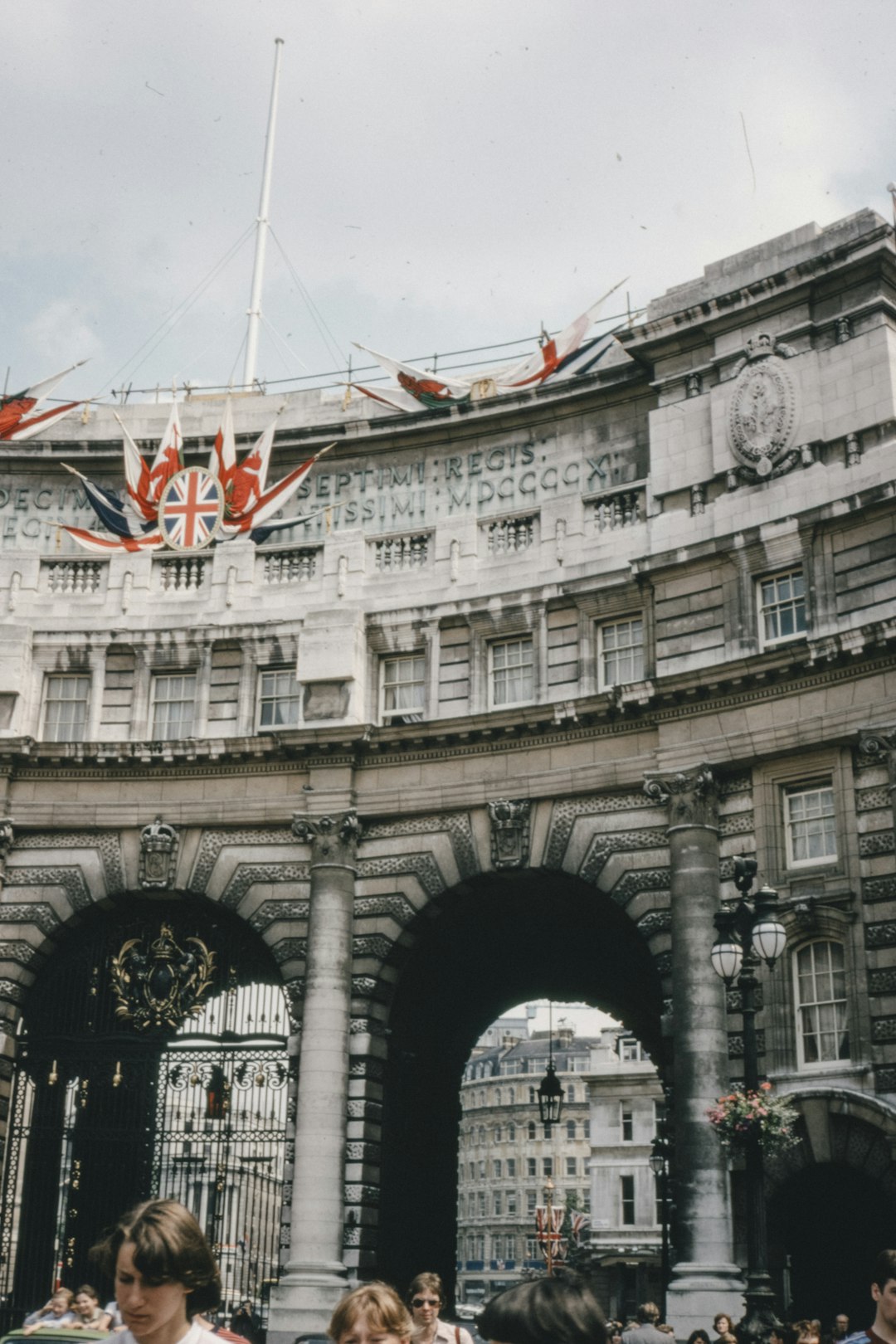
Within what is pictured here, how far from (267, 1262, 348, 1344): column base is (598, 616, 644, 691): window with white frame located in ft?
43.5

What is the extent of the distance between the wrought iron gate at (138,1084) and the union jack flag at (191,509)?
352 inches

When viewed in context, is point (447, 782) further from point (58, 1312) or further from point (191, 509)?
point (58, 1312)

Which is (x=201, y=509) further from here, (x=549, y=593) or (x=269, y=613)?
(x=549, y=593)

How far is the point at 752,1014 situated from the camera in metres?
20.8

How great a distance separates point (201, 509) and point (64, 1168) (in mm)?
15816

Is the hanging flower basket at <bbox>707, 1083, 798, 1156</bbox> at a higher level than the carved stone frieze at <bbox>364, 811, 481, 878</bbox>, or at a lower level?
lower

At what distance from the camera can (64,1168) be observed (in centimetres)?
3422

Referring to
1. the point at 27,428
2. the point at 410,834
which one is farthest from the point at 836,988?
the point at 27,428

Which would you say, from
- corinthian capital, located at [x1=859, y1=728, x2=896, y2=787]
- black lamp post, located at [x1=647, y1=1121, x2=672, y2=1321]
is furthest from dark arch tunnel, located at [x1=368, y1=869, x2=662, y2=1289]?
corinthian capital, located at [x1=859, y1=728, x2=896, y2=787]

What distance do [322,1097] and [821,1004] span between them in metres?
10.5

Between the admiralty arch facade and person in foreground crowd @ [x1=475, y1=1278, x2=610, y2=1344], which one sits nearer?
person in foreground crowd @ [x1=475, y1=1278, x2=610, y2=1344]

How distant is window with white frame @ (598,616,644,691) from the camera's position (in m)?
32.3

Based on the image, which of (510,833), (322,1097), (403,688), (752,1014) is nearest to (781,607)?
(510,833)

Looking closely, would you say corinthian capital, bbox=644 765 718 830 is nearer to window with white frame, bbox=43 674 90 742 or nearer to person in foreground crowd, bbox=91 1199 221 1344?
window with white frame, bbox=43 674 90 742
